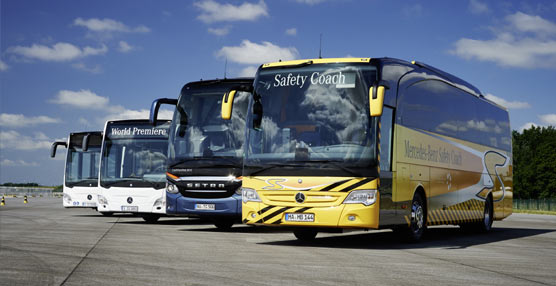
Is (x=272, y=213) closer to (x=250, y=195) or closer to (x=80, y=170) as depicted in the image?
(x=250, y=195)

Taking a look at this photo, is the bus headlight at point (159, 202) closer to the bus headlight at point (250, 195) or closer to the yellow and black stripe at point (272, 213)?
the bus headlight at point (250, 195)

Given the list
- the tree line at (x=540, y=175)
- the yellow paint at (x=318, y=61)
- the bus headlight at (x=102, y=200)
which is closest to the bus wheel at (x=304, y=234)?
the yellow paint at (x=318, y=61)

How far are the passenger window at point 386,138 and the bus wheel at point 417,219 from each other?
1800mm

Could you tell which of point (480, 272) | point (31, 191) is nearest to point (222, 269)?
point (480, 272)

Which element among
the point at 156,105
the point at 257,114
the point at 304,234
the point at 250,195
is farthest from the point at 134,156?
the point at 257,114

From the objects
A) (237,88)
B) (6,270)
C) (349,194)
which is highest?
(237,88)

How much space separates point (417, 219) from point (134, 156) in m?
10.8

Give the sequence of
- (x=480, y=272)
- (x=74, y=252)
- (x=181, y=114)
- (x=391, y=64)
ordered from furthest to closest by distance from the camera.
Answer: (x=181, y=114) < (x=391, y=64) < (x=74, y=252) < (x=480, y=272)

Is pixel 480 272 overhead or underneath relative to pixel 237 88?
underneath

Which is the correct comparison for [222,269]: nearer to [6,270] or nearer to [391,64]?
[6,270]

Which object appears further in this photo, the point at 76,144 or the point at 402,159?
the point at 76,144

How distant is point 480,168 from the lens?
20453mm

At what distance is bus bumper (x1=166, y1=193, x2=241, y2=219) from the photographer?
1817 centimetres

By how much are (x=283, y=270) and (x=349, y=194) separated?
388cm
